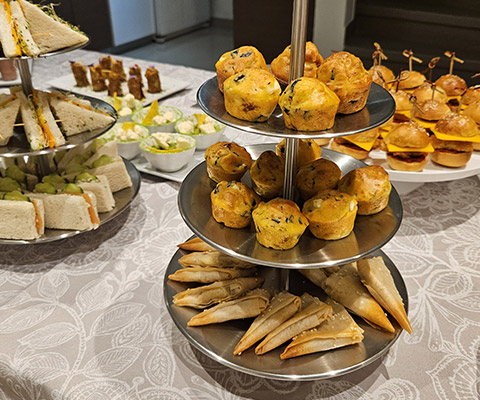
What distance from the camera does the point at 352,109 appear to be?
0.81 m

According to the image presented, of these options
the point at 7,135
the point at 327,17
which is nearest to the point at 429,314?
the point at 7,135

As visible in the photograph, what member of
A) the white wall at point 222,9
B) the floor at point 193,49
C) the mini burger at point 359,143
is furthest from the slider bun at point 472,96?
the white wall at point 222,9

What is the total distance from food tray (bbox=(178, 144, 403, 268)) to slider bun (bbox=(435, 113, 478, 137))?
57 centimetres

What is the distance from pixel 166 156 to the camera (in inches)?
63.1

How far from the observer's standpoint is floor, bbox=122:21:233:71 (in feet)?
19.9

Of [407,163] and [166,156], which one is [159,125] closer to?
[166,156]

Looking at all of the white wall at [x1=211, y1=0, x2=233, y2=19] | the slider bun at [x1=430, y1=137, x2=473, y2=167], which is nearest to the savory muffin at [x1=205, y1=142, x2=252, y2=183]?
the slider bun at [x1=430, y1=137, x2=473, y2=167]

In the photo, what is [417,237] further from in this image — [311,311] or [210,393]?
[210,393]

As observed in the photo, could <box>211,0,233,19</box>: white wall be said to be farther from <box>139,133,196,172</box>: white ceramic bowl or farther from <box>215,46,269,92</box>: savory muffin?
<box>215,46,269,92</box>: savory muffin

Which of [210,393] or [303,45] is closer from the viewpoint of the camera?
[303,45]

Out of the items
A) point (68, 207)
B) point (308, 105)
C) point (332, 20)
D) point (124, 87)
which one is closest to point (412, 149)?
point (308, 105)

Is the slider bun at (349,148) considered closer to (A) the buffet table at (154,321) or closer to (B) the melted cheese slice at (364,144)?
(B) the melted cheese slice at (364,144)

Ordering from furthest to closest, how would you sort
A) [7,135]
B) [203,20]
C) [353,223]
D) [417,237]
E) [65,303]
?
[203,20] → [417,237] → [7,135] → [65,303] → [353,223]

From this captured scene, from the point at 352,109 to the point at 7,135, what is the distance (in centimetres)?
95
